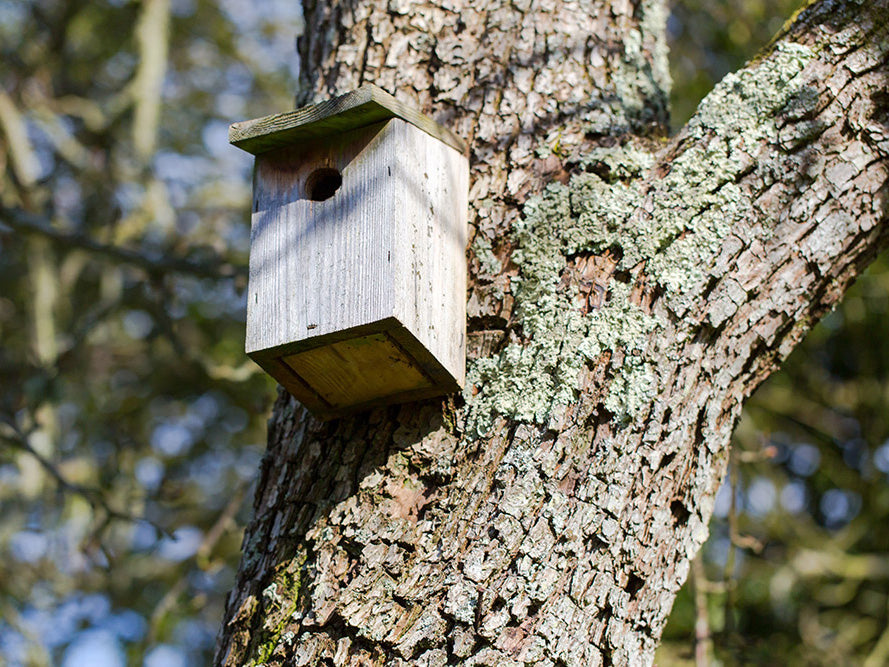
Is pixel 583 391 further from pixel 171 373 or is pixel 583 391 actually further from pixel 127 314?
pixel 127 314

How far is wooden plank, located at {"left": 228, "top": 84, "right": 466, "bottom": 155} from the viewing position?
5.82ft

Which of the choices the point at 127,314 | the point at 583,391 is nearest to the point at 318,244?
the point at 583,391

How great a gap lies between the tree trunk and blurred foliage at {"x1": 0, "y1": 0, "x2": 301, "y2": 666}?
1576 mm

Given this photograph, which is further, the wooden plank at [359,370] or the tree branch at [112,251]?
the tree branch at [112,251]

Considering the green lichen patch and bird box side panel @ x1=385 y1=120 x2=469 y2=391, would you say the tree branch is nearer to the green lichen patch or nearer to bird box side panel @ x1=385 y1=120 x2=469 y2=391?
bird box side panel @ x1=385 y1=120 x2=469 y2=391

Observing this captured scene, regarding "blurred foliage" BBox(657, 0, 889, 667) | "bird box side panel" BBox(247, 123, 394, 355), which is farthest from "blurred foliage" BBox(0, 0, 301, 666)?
"blurred foliage" BBox(657, 0, 889, 667)

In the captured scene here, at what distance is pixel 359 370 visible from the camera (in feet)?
5.78

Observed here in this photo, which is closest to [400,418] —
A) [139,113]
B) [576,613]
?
[576,613]

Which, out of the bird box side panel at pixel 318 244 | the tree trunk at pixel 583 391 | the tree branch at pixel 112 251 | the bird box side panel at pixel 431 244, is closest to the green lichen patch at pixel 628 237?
the tree trunk at pixel 583 391

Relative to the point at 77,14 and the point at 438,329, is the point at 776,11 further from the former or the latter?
the point at 438,329

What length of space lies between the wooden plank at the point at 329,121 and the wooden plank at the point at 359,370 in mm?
450

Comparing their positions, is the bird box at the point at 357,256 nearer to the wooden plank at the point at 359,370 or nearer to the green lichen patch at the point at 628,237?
the wooden plank at the point at 359,370

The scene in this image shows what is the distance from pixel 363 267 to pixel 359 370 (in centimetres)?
20

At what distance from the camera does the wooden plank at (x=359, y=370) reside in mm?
1738
